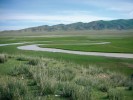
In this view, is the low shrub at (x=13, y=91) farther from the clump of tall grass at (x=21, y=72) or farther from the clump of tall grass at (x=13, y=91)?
the clump of tall grass at (x=21, y=72)

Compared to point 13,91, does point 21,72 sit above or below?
below

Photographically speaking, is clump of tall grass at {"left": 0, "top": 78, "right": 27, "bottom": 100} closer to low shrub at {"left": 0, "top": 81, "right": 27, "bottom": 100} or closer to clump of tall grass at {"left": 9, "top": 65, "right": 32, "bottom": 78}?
low shrub at {"left": 0, "top": 81, "right": 27, "bottom": 100}

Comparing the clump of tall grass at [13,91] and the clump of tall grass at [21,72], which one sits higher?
the clump of tall grass at [13,91]

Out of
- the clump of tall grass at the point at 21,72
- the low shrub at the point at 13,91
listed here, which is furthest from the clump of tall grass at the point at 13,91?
the clump of tall grass at the point at 21,72

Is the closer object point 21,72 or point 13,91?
point 13,91

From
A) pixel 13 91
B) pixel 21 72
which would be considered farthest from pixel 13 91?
pixel 21 72

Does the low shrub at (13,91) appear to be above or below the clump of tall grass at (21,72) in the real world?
above

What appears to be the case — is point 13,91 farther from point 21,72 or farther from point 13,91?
point 21,72

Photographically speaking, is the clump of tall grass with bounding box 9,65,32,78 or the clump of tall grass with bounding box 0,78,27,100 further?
the clump of tall grass with bounding box 9,65,32,78

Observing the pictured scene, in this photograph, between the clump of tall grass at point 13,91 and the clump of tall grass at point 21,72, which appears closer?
the clump of tall grass at point 13,91

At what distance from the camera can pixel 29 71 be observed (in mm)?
14344

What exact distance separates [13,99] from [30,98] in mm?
809

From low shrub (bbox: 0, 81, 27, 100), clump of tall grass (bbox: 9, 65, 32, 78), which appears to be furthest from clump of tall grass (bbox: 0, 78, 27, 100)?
clump of tall grass (bbox: 9, 65, 32, 78)

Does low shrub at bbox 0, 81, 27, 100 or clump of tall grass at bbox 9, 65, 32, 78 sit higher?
low shrub at bbox 0, 81, 27, 100
